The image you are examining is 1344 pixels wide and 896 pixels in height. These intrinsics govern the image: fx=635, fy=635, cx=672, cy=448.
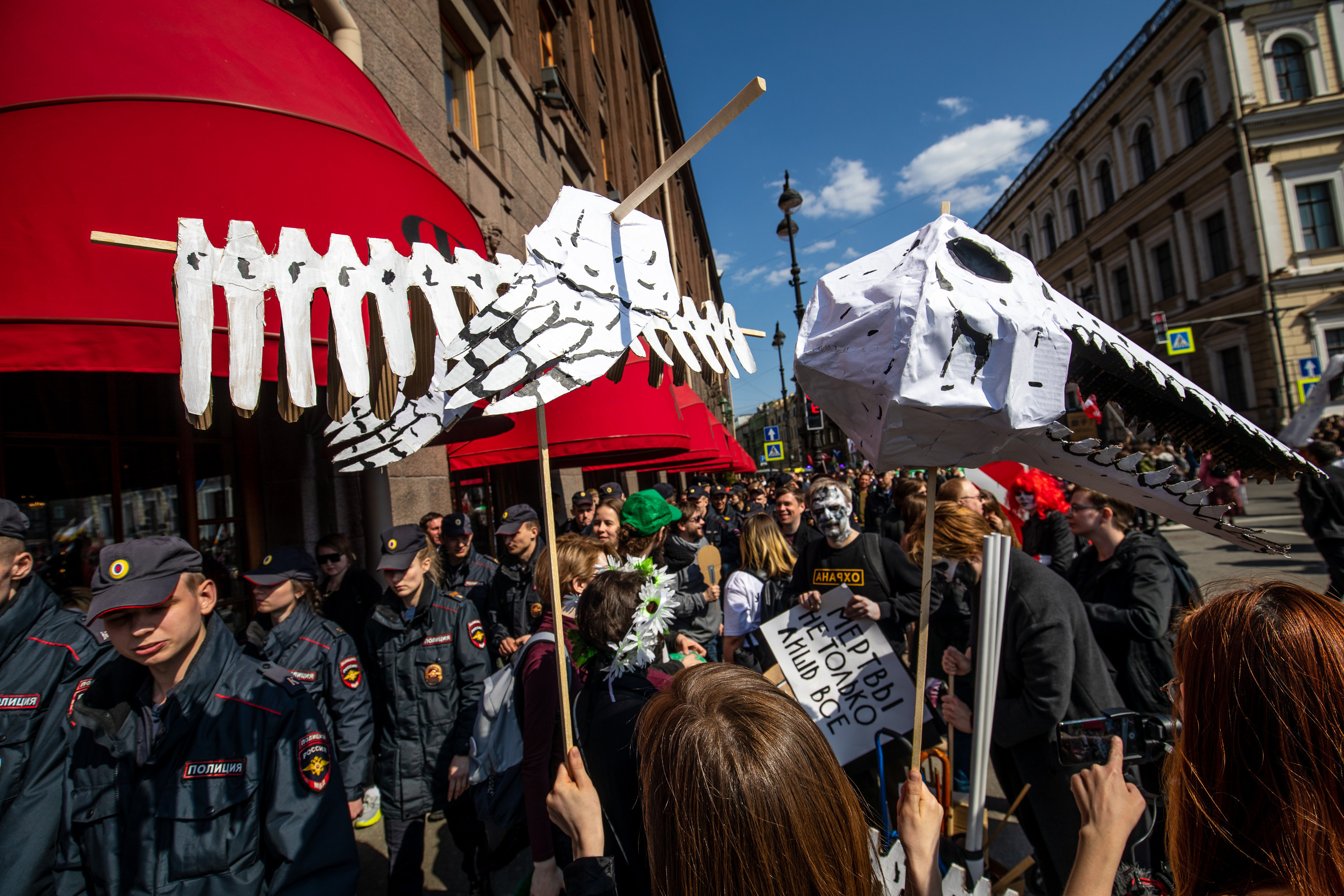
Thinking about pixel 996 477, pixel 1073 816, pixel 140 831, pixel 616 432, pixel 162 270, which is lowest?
pixel 1073 816

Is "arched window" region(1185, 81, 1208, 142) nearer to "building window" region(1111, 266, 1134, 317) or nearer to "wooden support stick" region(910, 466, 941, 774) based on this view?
"building window" region(1111, 266, 1134, 317)

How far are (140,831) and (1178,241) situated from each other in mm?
37313

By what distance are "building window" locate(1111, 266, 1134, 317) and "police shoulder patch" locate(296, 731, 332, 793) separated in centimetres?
3984

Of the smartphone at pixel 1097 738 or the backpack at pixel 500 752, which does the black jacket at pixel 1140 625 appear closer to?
the smartphone at pixel 1097 738

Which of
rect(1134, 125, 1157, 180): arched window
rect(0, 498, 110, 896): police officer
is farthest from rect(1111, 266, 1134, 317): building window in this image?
rect(0, 498, 110, 896): police officer

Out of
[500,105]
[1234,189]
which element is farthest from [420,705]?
[1234,189]

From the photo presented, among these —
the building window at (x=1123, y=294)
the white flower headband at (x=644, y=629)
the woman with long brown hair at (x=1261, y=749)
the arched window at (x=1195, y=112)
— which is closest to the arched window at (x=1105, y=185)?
the building window at (x=1123, y=294)

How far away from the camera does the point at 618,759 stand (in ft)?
6.07

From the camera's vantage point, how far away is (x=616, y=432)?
5801 millimetres

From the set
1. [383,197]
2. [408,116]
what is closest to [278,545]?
[383,197]

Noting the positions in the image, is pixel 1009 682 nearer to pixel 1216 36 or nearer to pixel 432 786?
pixel 432 786

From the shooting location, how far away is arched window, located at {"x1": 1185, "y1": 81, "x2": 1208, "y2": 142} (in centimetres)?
2658

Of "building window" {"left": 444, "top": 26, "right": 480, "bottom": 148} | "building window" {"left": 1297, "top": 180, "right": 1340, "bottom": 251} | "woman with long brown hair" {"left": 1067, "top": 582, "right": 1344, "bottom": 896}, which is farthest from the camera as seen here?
"building window" {"left": 1297, "top": 180, "right": 1340, "bottom": 251}

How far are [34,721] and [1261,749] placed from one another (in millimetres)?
3368
